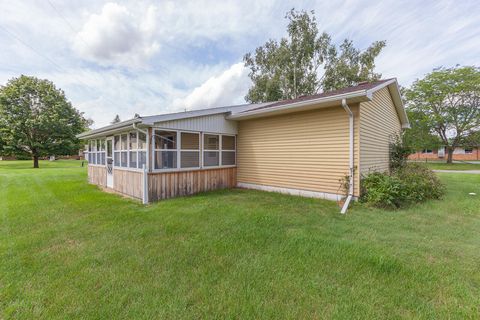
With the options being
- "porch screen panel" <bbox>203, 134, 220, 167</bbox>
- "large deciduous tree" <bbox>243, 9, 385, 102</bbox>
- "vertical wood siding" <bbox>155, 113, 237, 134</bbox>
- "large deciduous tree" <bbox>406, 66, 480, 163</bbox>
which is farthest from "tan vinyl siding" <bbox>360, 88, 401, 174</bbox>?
"large deciduous tree" <bbox>406, 66, 480, 163</bbox>

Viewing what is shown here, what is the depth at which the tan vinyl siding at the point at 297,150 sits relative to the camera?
655cm

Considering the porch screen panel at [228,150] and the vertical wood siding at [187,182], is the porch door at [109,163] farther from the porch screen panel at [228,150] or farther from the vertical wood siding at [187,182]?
the porch screen panel at [228,150]

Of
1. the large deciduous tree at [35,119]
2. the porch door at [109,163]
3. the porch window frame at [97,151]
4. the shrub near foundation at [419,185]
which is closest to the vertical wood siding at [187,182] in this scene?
the porch door at [109,163]

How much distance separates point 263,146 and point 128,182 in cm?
517

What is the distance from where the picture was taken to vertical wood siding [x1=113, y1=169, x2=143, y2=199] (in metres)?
7.14

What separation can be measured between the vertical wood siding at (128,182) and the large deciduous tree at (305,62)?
14962mm

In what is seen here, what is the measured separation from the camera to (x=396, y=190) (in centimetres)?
600

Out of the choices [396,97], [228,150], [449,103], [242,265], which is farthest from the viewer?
[449,103]

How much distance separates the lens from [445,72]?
2147cm

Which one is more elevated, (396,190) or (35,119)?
(35,119)

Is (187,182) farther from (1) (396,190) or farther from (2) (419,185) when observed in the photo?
(2) (419,185)

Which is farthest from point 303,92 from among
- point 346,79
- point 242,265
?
point 242,265

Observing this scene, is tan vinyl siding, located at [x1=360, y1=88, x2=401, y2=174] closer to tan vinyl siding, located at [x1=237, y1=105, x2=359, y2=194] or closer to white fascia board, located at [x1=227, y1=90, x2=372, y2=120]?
tan vinyl siding, located at [x1=237, y1=105, x2=359, y2=194]

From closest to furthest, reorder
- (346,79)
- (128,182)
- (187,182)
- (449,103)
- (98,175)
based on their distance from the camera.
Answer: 1. (187,182)
2. (128,182)
3. (98,175)
4. (346,79)
5. (449,103)
